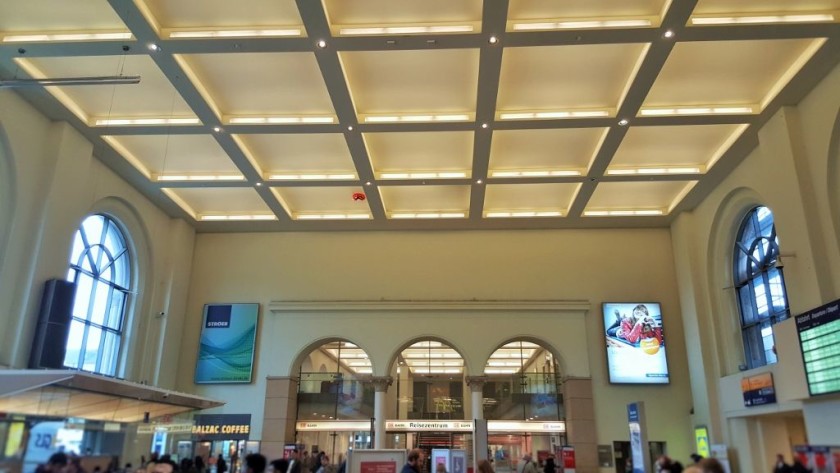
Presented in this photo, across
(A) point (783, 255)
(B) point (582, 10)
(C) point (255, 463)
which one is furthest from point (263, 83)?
(A) point (783, 255)

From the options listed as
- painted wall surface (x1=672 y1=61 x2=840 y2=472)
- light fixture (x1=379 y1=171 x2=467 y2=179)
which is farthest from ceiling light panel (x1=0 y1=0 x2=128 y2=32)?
painted wall surface (x1=672 y1=61 x2=840 y2=472)

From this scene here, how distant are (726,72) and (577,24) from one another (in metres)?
3.33

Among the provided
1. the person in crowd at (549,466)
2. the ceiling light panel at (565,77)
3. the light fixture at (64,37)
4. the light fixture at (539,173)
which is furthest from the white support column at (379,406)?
the light fixture at (64,37)

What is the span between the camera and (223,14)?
32.4 ft

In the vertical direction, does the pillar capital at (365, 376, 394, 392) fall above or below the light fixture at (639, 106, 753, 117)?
below

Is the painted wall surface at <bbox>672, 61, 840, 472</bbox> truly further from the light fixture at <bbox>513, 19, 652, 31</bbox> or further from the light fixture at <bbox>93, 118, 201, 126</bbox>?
the light fixture at <bbox>93, 118, 201, 126</bbox>

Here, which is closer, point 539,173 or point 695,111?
point 695,111

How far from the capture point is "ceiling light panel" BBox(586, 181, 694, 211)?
15.8 metres

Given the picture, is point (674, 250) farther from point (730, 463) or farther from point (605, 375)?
point (730, 463)

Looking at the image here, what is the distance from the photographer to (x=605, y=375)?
16703 millimetres

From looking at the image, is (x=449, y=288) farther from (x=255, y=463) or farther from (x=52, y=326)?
(x=255, y=463)

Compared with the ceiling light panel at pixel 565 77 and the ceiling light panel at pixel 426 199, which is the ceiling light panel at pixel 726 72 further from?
the ceiling light panel at pixel 426 199

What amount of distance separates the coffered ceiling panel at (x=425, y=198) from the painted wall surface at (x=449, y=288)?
3.94 feet

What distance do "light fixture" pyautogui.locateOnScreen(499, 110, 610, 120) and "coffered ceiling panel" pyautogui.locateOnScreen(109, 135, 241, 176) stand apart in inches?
262
